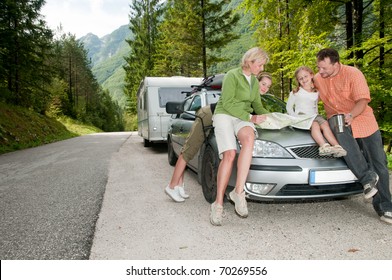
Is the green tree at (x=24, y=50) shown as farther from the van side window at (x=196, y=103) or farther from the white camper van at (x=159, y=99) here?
the van side window at (x=196, y=103)

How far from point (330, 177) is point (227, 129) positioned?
1.13 m

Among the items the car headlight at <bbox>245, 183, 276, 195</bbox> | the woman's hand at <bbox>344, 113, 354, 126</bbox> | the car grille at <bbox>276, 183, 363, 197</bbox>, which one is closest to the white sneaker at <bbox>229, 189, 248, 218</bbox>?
the car headlight at <bbox>245, 183, 276, 195</bbox>

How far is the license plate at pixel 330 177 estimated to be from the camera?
3.09 meters

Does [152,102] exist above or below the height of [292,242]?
above

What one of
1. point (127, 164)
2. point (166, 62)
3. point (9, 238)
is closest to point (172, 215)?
point (9, 238)

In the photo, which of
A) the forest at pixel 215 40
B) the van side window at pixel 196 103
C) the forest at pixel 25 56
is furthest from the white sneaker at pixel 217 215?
the forest at pixel 25 56

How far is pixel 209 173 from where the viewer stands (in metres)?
3.92

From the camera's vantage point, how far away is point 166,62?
30.7 metres

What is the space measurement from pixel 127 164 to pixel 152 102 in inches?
110

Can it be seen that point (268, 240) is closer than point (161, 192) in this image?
Yes

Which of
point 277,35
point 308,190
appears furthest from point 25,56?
point 308,190

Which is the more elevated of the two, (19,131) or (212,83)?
(212,83)

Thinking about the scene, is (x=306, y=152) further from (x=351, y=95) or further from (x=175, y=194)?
(x=175, y=194)
